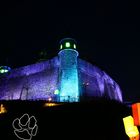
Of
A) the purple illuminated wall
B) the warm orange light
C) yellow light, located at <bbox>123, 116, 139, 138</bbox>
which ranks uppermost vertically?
the purple illuminated wall

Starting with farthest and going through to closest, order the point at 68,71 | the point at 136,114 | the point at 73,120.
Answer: the point at 68,71 → the point at 73,120 → the point at 136,114

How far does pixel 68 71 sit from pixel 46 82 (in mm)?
3555

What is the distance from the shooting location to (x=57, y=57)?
33688 mm

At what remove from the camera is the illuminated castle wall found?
102 feet

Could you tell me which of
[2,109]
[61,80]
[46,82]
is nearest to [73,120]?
[2,109]

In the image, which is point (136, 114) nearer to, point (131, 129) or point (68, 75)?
point (131, 129)

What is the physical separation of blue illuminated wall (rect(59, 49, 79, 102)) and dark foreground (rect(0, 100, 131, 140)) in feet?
22.2

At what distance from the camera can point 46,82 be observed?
3394cm

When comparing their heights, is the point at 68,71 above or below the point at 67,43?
below

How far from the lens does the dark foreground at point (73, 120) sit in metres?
19.0

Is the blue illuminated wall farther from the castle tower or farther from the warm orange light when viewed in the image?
the warm orange light

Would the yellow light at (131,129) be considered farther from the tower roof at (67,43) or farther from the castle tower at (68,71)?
the tower roof at (67,43)

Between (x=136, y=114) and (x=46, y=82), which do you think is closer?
(x=136, y=114)

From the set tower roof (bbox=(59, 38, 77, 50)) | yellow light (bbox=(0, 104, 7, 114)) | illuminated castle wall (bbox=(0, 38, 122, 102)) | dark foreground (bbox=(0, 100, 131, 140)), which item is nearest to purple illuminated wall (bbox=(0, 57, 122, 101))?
illuminated castle wall (bbox=(0, 38, 122, 102))
